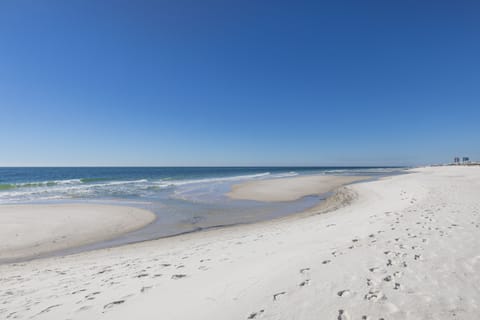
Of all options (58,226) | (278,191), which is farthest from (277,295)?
(278,191)

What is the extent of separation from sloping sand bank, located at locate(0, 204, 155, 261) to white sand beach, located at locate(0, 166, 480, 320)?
77.4 inches

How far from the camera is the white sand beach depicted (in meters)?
3.16

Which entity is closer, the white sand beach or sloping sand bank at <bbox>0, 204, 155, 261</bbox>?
the white sand beach

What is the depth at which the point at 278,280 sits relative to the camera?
3.95 meters

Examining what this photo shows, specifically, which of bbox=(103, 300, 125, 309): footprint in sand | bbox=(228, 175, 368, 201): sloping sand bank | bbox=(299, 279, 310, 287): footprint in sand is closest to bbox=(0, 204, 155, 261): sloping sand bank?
bbox=(103, 300, 125, 309): footprint in sand

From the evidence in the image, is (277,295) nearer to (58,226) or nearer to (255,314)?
(255,314)

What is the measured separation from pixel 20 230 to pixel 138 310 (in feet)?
36.3

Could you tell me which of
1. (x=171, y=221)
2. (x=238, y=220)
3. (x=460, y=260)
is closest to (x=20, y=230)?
(x=171, y=221)

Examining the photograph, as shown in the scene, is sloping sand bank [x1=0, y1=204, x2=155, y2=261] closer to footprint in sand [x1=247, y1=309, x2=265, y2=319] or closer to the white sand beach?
the white sand beach

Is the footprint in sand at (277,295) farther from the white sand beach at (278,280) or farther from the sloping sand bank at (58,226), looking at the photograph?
the sloping sand bank at (58,226)

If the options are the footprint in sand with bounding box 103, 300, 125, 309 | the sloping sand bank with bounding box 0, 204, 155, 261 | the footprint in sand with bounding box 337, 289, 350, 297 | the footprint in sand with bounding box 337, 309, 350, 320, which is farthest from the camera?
the sloping sand bank with bounding box 0, 204, 155, 261

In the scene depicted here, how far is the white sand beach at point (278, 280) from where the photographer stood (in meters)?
3.16

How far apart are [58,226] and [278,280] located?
12146mm

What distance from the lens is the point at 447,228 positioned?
6.45 metres
